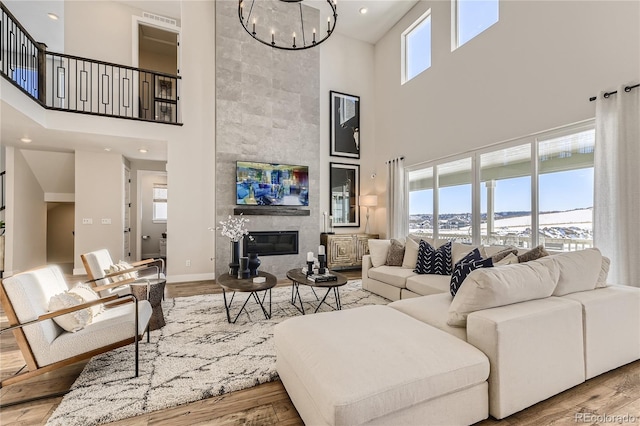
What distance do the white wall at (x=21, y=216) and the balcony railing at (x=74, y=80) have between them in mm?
1478

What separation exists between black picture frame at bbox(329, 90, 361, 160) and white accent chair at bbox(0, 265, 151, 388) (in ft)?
17.3

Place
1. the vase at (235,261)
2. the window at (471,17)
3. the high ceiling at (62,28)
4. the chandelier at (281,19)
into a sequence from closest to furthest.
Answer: the vase at (235,261) → the window at (471,17) → the high ceiling at (62,28) → the chandelier at (281,19)

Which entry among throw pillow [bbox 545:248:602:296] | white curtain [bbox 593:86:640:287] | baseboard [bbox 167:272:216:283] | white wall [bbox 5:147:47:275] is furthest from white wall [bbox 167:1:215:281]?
white curtain [bbox 593:86:640:287]

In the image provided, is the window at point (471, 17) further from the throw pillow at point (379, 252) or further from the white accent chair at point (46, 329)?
the white accent chair at point (46, 329)

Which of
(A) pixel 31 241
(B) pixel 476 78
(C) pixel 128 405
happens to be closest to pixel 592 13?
(B) pixel 476 78

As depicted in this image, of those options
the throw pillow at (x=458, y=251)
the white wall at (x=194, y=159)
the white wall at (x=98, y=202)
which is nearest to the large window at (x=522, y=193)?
the throw pillow at (x=458, y=251)

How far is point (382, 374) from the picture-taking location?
4.34 ft

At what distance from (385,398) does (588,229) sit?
11.3 ft

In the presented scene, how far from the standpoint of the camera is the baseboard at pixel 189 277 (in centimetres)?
509

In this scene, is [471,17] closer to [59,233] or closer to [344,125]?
[344,125]

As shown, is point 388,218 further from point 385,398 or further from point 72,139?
point 72,139

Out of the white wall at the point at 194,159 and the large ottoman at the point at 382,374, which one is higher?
the white wall at the point at 194,159

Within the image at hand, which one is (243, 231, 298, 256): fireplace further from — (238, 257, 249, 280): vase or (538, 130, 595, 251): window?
(538, 130, 595, 251): window

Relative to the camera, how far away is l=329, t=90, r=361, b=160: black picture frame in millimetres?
6551
